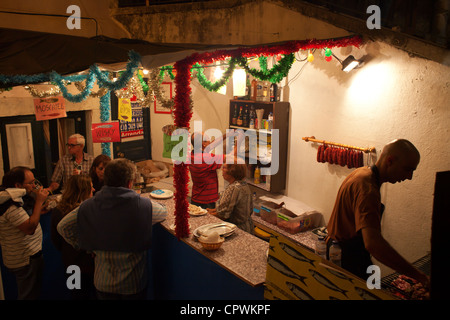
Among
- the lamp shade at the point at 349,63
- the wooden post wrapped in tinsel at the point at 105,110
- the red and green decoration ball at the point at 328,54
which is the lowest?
the wooden post wrapped in tinsel at the point at 105,110

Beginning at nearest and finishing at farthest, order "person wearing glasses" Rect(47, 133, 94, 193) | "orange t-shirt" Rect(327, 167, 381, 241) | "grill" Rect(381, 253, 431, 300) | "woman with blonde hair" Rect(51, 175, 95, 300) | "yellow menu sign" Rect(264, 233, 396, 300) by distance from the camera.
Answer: "yellow menu sign" Rect(264, 233, 396, 300) → "grill" Rect(381, 253, 431, 300) → "orange t-shirt" Rect(327, 167, 381, 241) → "woman with blonde hair" Rect(51, 175, 95, 300) → "person wearing glasses" Rect(47, 133, 94, 193)

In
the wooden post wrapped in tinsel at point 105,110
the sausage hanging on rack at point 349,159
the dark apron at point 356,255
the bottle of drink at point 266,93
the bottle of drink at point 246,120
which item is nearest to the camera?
the dark apron at point 356,255

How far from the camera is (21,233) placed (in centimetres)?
304

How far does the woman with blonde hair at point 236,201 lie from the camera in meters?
3.64

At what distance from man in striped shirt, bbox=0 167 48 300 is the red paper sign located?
1.28m

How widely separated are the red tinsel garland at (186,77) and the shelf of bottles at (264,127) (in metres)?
2.07

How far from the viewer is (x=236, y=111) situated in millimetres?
6203

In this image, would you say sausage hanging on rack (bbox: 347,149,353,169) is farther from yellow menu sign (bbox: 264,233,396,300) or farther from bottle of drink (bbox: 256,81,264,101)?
yellow menu sign (bbox: 264,233,396,300)

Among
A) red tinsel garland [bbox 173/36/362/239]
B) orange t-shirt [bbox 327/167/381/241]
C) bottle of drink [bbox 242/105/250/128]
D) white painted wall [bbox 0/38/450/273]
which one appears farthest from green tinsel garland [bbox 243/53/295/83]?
bottle of drink [bbox 242/105/250/128]

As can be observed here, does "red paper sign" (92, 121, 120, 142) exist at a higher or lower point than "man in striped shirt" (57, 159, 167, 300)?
higher

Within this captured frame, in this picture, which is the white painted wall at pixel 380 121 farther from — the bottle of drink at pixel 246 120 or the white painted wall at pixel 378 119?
the bottle of drink at pixel 246 120

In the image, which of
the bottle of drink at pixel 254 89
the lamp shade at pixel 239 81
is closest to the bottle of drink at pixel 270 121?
the bottle of drink at pixel 254 89

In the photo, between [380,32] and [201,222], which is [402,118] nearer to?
[380,32]

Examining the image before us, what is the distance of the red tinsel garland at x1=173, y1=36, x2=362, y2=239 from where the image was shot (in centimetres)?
289
